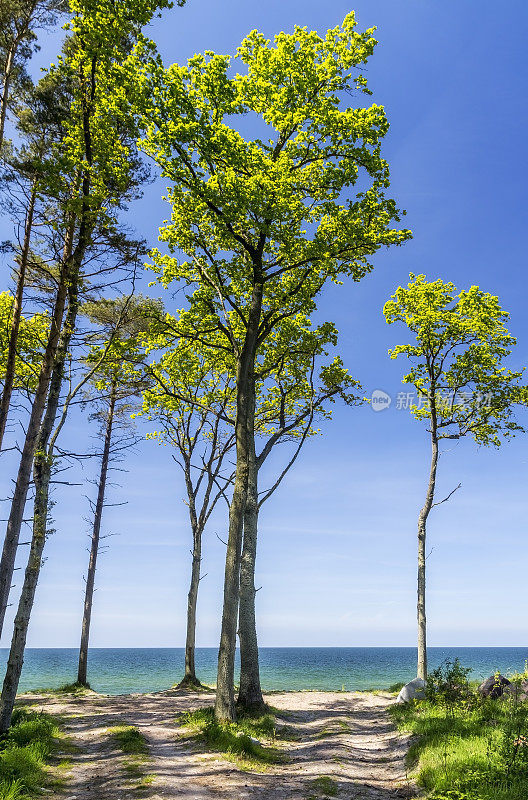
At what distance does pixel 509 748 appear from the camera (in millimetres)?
7867

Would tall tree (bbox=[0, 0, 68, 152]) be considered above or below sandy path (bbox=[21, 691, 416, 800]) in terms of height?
above

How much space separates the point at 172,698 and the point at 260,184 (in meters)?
17.3

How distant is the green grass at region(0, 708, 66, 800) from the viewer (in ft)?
24.9

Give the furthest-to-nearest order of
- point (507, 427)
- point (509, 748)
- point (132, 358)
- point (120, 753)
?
point (507, 427) < point (132, 358) < point (120, 753) < point (509, 748)

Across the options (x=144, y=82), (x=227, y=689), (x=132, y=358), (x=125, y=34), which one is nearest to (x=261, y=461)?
(x=132, y=358)

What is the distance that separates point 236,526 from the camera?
13.5 m

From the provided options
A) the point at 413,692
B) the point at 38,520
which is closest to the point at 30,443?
the point at 38,520

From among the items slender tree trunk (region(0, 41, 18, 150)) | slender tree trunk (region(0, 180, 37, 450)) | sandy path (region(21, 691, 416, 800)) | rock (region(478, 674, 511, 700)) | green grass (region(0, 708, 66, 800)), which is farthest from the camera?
rock (region(478, 674, 511, 700))

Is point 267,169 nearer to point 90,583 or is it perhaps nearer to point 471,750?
point 471,750

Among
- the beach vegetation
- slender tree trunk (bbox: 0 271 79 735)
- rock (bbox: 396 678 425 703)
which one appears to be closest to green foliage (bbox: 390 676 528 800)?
the beach vegetation

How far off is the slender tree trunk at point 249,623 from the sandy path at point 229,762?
1.07 meters

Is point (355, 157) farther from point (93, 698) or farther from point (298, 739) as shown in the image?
point (93, 698)

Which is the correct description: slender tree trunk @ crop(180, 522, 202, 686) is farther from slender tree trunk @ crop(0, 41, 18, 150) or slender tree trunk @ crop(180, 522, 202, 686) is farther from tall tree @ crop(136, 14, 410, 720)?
slender tree trunk @ crop(0, 41, 18, 150)

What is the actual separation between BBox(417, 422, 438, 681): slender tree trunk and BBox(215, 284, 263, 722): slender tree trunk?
8.05m
